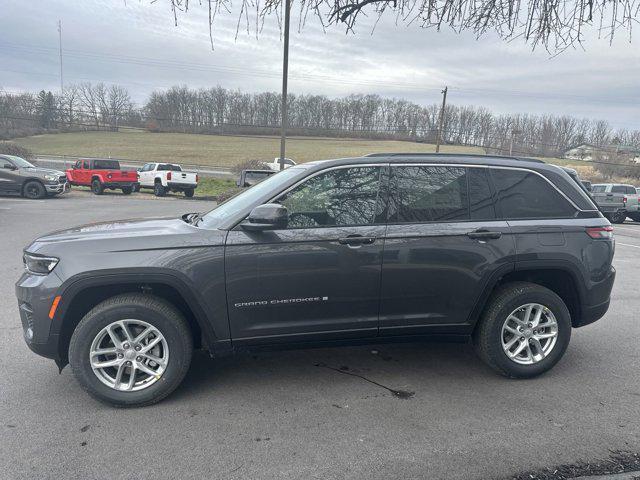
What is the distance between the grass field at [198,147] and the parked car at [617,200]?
32709 mm

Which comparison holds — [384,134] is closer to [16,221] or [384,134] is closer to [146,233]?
[16,221]

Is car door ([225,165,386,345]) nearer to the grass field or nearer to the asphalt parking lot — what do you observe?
the asphalt parking lot

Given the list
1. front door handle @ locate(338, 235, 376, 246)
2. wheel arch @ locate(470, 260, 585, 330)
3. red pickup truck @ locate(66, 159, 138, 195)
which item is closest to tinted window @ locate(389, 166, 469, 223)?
front door handle @ locate(338, 235, 376, 246)

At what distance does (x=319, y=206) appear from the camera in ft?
11.3

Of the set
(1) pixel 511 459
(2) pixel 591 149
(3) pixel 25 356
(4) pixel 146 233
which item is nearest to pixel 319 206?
(4) pixel 146 233

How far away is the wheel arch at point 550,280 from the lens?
3.65 meters

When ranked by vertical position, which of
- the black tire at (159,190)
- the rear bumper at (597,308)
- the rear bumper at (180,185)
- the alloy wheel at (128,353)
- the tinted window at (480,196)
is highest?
the tinted window at (480,196)

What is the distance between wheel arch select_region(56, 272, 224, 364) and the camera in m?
3.10

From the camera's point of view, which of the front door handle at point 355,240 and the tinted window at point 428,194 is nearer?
the front door handle at point 355,240

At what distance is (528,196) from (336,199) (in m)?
1.67

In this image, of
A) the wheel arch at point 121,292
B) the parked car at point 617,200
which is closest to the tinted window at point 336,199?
the wheel arch at point 121,292

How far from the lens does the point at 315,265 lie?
3312mm

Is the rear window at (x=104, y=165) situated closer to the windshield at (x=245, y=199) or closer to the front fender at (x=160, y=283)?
the windshield at (x=245, y=199)

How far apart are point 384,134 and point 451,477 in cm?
7198
